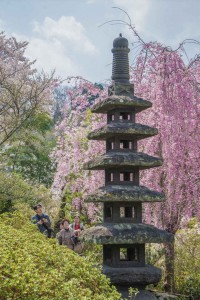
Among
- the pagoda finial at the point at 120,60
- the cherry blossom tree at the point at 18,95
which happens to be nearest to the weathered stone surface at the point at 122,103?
the pagoda finial at the point at 120,60

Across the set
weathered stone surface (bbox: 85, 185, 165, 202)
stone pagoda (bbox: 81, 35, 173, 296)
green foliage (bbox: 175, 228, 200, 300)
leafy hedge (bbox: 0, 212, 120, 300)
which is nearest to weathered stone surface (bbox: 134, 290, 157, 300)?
stone pagoda (bbox: 81, 35, 173, 296)

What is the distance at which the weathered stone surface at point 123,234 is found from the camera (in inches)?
408

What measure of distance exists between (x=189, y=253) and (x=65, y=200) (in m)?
9.03

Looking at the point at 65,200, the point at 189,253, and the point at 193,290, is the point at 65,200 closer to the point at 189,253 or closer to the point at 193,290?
the point at 189,253

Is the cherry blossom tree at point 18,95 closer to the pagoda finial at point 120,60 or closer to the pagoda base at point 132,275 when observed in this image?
the pagoda finial at point 120,60

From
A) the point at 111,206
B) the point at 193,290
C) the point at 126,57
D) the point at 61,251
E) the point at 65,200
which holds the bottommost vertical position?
the point at 193,290

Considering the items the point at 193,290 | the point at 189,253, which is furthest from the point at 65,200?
the point at 193,290

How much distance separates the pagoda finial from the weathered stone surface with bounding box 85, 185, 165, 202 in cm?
262

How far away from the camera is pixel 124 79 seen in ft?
38.6

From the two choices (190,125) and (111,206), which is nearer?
(111,206)

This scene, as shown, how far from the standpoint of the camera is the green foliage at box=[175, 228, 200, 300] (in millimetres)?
13123

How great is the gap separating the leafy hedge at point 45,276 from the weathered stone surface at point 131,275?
179 cm

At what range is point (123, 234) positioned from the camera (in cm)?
1044

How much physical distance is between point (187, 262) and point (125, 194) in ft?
15.4
